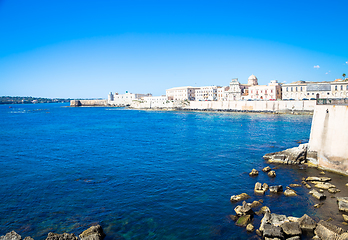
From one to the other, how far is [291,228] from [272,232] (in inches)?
43.1

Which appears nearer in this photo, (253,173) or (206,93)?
(253,173)

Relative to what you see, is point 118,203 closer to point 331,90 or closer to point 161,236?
point 161,236

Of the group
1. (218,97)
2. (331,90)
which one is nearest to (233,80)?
(218,97)

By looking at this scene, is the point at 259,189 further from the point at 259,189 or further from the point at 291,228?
the point at 291,228

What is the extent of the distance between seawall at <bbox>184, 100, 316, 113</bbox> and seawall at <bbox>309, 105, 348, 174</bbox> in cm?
4884

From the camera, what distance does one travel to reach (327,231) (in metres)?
11.3

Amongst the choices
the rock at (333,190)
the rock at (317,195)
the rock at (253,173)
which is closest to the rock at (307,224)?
the rock at (317,195)

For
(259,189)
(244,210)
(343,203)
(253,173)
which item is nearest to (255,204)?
(244,210)

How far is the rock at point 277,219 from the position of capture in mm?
12133

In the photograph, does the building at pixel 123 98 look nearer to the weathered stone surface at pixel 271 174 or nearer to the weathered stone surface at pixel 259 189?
the weathered stone surface at pixel 271 174

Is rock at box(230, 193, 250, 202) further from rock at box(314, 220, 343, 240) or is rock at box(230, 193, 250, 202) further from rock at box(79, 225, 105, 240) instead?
rock at box(79, 225, 105, 240)

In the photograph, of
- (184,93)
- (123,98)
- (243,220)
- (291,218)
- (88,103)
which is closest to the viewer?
(291,218)

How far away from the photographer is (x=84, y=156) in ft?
90.8

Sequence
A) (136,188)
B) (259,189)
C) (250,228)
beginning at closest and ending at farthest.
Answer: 1. (250,228)
2. (259,189)
3. (136,188)
